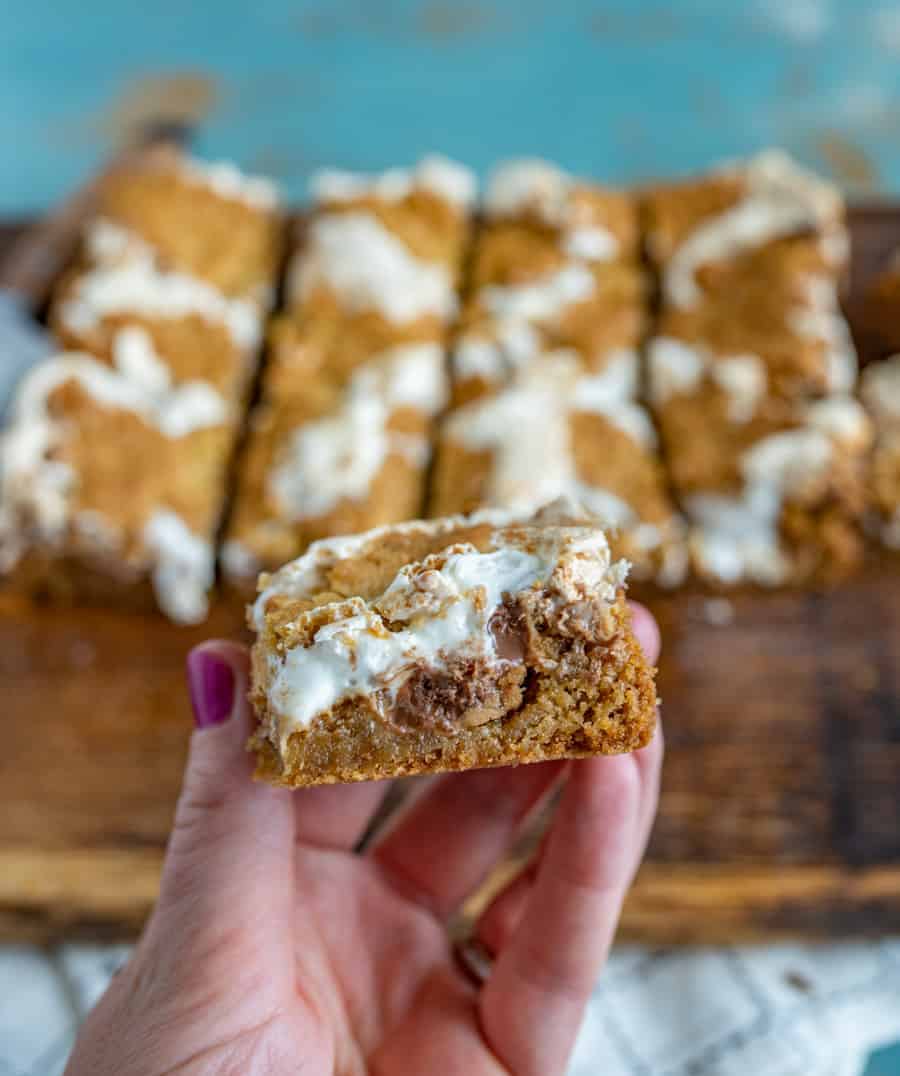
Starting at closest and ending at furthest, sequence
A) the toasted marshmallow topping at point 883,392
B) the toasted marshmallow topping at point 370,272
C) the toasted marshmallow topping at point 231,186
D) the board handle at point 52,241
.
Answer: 1. the toasted marshmallow topping at point 883,392
2. the toasted marshmallow topping at point 370,272
3. the board handle at point 52,241
4. the toasted marshmallow topping at point 231,186

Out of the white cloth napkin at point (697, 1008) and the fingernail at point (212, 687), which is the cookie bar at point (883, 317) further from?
the fingernail at point (212, 687)

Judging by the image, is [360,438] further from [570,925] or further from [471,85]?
[471,85]

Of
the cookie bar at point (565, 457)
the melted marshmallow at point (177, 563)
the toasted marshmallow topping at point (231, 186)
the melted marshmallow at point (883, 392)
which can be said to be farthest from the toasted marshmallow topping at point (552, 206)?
the melted marshmallow at point (177, 563)

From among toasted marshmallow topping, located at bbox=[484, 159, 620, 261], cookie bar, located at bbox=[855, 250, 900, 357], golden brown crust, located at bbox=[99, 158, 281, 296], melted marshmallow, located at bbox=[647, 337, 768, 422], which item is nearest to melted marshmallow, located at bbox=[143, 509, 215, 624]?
golden brown crust, located at bbox=[99, 158, 281, 296]

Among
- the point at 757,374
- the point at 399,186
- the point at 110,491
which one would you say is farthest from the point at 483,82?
the point at 110,491

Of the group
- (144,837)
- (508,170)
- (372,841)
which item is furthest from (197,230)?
(372,841)

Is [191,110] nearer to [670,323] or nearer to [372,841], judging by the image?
[670,323]

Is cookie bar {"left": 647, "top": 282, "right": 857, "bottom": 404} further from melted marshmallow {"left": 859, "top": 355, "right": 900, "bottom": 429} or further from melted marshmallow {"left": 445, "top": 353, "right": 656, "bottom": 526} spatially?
melted marshmallow {"left": 445, "top": 353, "right": 656, "bottom": 526}
